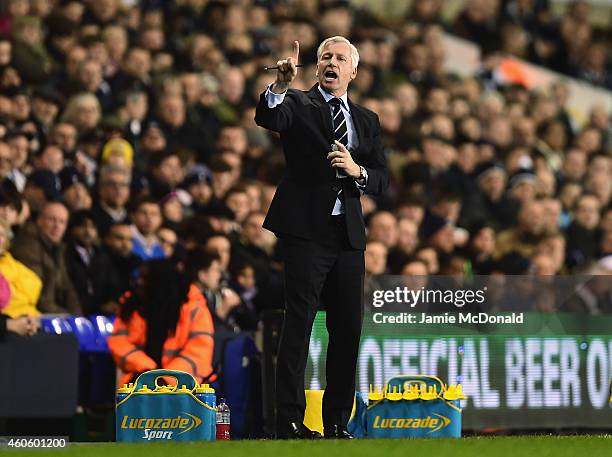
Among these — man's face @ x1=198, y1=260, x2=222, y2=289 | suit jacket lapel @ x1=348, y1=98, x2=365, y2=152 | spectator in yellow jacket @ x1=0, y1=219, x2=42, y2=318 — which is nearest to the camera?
suit jacket lapel @ x1=348, y1=98, x2=365, y2=152

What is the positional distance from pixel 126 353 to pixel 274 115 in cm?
267

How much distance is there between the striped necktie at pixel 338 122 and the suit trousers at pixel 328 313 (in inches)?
13.8

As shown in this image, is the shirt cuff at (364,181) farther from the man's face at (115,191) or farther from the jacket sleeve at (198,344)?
the man's face at (115,191)

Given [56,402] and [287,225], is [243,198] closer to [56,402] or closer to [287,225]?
[56,402]

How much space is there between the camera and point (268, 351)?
8.50 meters

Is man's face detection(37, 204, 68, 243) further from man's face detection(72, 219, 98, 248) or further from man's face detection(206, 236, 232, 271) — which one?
man's face detection(206, 236, 232, 271)

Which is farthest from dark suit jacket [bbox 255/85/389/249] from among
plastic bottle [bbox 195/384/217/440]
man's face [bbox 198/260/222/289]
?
man's face [bbox 198/260/222/289]

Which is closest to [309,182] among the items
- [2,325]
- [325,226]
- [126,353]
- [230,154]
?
[325,226]

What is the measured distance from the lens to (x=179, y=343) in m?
8.55

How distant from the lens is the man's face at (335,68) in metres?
6.46

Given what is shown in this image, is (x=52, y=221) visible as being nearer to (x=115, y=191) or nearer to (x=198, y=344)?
(x=115, y=191)

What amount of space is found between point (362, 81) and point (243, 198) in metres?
3.83

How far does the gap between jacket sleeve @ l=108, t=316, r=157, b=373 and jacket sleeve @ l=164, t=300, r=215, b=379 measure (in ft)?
0.48

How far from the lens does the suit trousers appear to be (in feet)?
21.1
